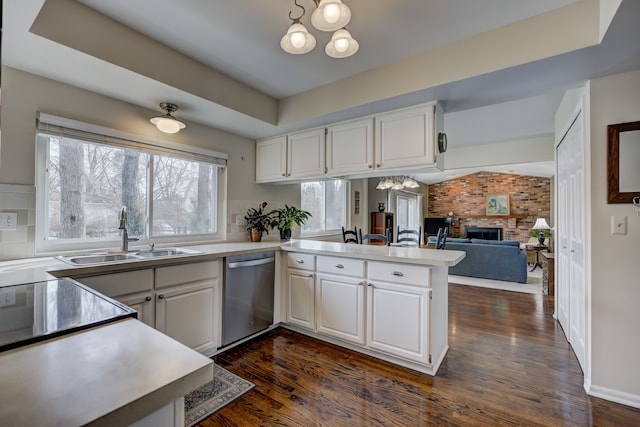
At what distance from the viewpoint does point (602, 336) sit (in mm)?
1927

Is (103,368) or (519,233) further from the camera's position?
(519,233)

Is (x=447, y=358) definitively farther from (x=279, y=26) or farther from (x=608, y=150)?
(x=279, y=26)

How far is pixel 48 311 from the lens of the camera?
1005 mm

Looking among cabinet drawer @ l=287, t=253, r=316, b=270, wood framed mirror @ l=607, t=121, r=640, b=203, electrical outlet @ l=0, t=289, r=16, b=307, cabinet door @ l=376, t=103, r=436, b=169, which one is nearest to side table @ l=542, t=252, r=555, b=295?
wood framed mirror @ l=607, t=121, r=640, b=203

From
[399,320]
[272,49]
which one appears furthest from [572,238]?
[272,49]

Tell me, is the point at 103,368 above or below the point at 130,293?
above

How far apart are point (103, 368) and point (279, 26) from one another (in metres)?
2.02

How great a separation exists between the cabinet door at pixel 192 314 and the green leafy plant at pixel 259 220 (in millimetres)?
979

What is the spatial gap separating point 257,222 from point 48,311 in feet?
7.70

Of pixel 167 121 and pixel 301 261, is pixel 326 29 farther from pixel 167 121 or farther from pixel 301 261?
pixel 301 261

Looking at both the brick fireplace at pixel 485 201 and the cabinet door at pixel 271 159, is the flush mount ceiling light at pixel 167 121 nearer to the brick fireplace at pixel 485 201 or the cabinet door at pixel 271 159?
the cabinet door at pixel 271 159

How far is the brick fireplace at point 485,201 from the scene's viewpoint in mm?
8727

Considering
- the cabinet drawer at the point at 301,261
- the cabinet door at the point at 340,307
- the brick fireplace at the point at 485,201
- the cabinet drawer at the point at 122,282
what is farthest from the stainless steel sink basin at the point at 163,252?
the brick fireplace at the point at 485,201

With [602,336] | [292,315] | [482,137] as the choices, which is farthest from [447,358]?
[482,137]
